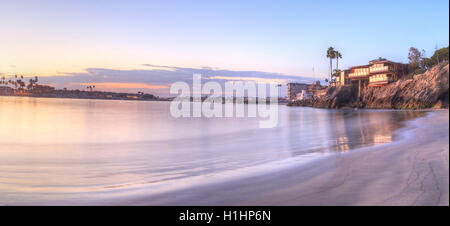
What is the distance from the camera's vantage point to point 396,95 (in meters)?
51.0

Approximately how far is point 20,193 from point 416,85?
5355 cm

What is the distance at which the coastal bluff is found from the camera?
3294cm

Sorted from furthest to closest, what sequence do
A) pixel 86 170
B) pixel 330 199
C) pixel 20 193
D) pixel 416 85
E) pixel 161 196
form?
pixel 416 85 → pixel 86 170 → pixel 20 193 → pixel 161 196 → pixel 330 199

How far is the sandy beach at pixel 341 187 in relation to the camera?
4.02 meters

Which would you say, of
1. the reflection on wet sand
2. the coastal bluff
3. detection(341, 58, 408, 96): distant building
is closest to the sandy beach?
the reflection on wet sand

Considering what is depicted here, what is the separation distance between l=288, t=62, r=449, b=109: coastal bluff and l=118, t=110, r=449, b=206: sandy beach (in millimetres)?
25957

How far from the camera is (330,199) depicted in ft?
13.4

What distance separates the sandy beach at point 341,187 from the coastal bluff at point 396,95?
1022 inches

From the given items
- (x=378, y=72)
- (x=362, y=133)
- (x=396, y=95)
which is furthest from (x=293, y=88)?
(x=362, y=133)

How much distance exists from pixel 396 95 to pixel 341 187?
56622mm

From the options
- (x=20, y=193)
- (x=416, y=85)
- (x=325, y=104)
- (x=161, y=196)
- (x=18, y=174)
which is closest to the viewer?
(x=161, y=196)

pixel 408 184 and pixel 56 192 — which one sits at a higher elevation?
pixel 408 184
